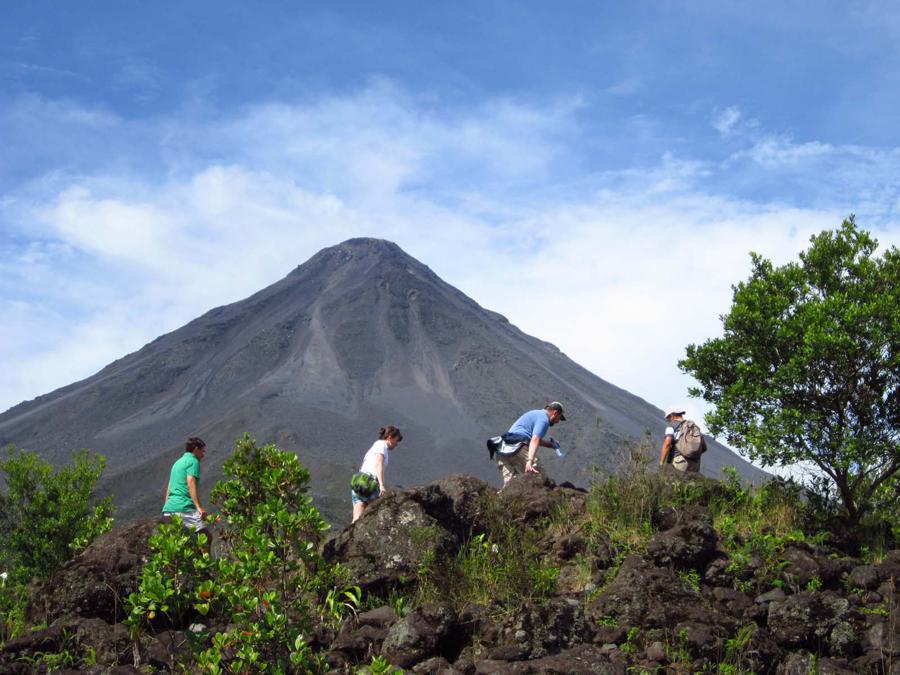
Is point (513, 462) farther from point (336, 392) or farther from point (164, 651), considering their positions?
point (336, 392)

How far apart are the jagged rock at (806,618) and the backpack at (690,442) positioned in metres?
4.19

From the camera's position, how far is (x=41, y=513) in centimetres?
1212

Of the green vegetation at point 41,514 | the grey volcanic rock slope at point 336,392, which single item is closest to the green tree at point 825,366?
the green vegetation at point 41,514

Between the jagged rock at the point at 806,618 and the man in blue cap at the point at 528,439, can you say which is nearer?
the jagged rock at the point at 806,618

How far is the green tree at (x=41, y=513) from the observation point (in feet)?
38.7

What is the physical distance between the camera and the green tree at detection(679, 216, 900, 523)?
8.30m

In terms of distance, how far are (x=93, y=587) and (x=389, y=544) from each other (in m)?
2.37

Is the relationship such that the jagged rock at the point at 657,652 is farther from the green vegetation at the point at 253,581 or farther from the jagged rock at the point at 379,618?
the green vegetation at the point at 253,581

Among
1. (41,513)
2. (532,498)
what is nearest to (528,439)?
(532,498)

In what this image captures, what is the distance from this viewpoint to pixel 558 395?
2665 inches

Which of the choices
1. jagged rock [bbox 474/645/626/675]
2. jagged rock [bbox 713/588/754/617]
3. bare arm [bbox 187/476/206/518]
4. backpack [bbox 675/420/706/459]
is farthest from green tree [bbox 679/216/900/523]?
bare arm [bbox 187/476/206/518]

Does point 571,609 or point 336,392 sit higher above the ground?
point 336,392

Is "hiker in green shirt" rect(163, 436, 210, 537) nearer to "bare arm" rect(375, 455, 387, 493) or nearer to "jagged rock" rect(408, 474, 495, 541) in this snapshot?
"bare arm" rect(375, 455, 387, 493)

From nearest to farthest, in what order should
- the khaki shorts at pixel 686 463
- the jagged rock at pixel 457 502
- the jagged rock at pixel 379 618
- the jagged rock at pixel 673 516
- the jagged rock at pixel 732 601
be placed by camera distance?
the jagged rock at pixel 379 618 < the jagged rock at pixel 732 601 < the jagged rock at pixel 457 502 < the jagged rock at pixel 673 516 < the khaki shorts at pixel 686 463
